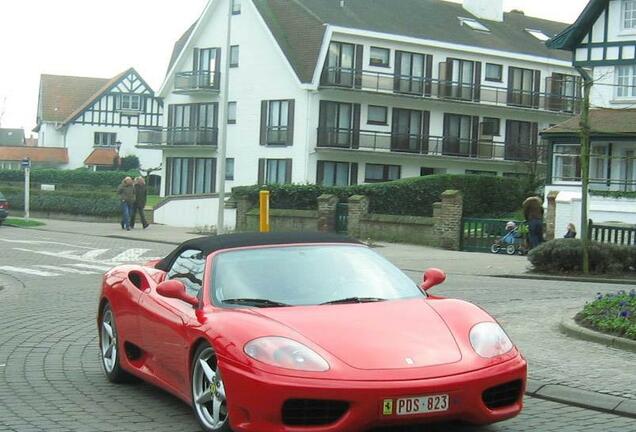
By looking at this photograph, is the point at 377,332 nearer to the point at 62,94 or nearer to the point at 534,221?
the point at 534,221

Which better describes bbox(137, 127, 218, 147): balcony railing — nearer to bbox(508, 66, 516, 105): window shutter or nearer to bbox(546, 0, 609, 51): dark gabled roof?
bbox(508, 66, 516, 105): window shutter

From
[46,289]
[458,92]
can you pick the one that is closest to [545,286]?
[46,289]

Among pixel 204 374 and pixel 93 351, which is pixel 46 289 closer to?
pixel 93 351

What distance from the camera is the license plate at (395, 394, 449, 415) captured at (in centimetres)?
594

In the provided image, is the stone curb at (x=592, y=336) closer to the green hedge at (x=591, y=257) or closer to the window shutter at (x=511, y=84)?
the green hedge at (x=591, y=257)

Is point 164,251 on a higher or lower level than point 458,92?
lower

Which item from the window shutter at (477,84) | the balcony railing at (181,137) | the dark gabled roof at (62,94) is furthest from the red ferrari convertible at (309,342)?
the dark gabled roof at (62,94)

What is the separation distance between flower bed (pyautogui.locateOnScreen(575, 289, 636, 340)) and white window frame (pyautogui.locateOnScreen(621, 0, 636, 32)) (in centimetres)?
3156

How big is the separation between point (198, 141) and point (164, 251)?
97.5 feet

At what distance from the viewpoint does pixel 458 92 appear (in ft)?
183

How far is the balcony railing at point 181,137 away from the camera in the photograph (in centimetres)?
5622

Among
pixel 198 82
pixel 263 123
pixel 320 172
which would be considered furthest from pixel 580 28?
pixel 198 82

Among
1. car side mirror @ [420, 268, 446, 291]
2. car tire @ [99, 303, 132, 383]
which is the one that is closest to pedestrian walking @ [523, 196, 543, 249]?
car tire @ [99, 303, 132, 383]

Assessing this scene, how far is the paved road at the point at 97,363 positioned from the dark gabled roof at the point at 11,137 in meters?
117
